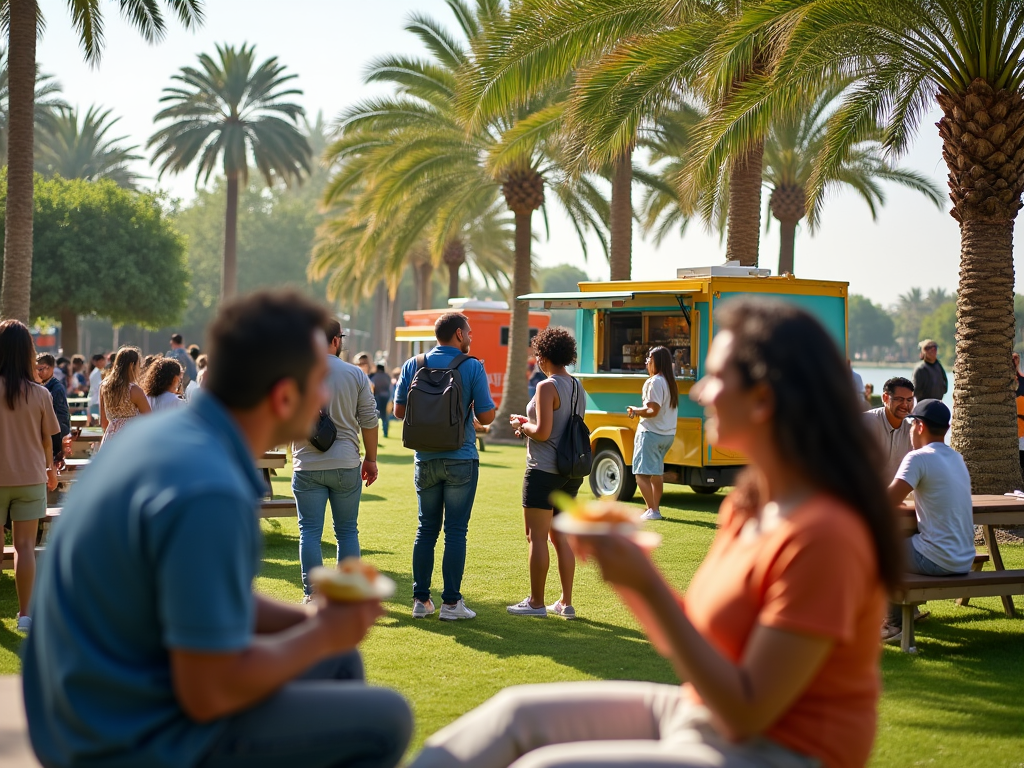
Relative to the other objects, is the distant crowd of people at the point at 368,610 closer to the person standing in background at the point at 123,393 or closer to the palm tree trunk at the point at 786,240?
the person standing in background at the point at 123,393

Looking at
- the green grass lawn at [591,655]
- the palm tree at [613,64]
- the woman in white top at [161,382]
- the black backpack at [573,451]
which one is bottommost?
the green grass lawn at [591,655]

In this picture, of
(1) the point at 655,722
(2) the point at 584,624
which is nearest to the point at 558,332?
(2) the point at 584,624

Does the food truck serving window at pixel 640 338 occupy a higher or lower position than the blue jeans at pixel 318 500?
higher

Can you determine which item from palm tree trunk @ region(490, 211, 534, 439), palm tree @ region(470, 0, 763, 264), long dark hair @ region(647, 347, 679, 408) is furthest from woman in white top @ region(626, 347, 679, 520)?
palm tree trunk @ region(490, 211, 534, 439)

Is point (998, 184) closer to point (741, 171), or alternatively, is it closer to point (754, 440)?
point (741, 171)

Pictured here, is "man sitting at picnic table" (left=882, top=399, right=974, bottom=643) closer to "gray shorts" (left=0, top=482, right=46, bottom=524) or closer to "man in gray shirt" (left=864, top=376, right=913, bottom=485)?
"man in gray shirt" (left=864, top=376, right=913, bottom=485)

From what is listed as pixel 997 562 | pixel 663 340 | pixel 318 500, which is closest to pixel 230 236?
pixel 663 340

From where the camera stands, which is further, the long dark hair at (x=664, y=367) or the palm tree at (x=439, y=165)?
the palm tree at (x=439, y=165)

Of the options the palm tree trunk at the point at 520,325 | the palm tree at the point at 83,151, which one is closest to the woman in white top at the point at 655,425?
the palm tree trunk at the point at 520,325

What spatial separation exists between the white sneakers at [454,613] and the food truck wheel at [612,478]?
6.36 metres

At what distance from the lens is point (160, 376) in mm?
8086

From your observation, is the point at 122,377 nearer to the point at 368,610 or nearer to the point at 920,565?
the point at 920,565

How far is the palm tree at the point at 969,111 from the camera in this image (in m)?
10.7

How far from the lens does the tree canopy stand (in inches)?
1369
